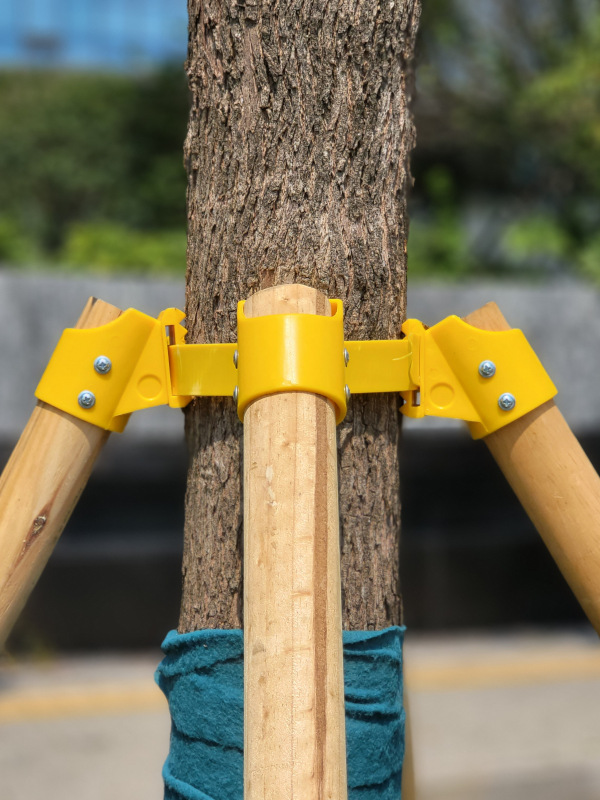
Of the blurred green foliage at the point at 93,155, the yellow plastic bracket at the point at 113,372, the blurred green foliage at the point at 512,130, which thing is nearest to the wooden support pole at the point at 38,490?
the yellow plastic bracket at the point at 113,372

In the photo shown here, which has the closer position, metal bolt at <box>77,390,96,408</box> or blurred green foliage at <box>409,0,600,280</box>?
metal bolt at <box>77,390,96,408</box>

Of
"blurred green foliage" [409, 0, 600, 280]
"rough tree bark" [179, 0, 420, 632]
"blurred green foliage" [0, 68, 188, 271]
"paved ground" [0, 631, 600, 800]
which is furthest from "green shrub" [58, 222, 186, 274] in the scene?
"rough tree bark" [179, 0, 420, 632]

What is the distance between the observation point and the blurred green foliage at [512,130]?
7.57 metres

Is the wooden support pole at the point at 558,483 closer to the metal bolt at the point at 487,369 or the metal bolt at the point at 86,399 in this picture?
the metal bolt at the point at 487,369

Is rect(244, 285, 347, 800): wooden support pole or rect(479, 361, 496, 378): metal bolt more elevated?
rect(479, 361, 496, 378): metal bolt

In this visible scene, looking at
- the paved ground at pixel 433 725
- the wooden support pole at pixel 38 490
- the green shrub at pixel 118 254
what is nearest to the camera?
the wooden support pole at pixel 38 490

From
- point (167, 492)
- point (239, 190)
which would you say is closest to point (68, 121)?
point (167, 492)

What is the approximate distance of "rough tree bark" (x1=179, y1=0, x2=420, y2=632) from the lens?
131 cm

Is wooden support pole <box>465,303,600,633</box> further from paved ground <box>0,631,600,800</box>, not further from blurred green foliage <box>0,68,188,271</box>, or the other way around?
blurred green foliage <box>0,68,188,271</box>

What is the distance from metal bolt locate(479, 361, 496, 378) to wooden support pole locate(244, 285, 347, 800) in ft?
0.87

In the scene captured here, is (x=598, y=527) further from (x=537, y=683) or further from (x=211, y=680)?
(x=537, y=683)

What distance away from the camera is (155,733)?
171 inches

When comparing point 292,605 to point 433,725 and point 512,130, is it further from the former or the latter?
point 512,130

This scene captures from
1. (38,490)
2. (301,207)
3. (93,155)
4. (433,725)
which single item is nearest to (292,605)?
(38,490)
